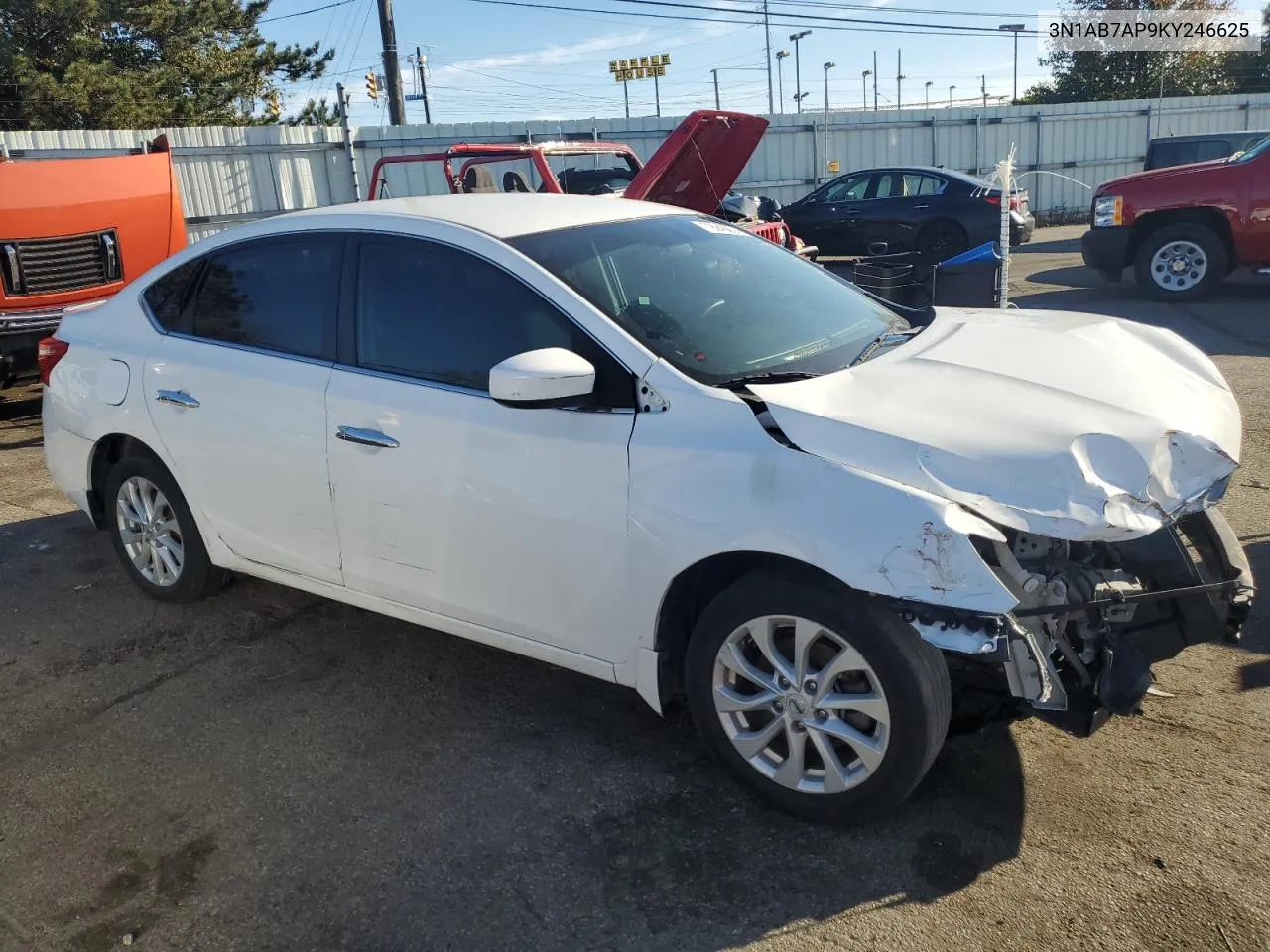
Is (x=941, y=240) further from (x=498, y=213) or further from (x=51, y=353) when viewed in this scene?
(x=51, y=353)

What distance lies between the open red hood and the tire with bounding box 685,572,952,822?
6.65 metres

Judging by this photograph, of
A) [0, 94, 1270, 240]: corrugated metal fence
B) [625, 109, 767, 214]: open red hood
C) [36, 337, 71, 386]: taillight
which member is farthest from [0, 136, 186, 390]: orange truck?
[0, 94, 1270, 240]: corrugated metal fence

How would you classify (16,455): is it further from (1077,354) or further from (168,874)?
(1077,354)

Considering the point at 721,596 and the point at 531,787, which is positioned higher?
the point at 721,596

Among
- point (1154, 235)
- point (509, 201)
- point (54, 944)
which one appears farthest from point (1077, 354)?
point (1154, 235)

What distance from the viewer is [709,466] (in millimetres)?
2791

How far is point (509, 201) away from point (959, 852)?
2706 millimetres

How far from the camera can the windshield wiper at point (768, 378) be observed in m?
2.98

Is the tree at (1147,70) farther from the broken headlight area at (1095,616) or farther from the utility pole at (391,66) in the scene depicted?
the broken headlight area at (1095,616)

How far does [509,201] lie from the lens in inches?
154

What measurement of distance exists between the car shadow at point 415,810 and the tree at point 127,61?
2581cm

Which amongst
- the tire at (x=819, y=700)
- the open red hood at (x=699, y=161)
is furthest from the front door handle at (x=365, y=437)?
the open red hood at (x=699, y=161)

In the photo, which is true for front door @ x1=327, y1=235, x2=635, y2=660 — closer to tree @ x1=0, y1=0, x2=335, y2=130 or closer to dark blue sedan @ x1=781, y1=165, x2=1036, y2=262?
dark blue sedan @ x1=781, y1=165, x2=1036, y2=262

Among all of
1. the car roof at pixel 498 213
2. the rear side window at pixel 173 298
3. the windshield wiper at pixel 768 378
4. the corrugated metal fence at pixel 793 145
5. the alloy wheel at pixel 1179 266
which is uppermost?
the corrugated metal fence at pixel 793 145
